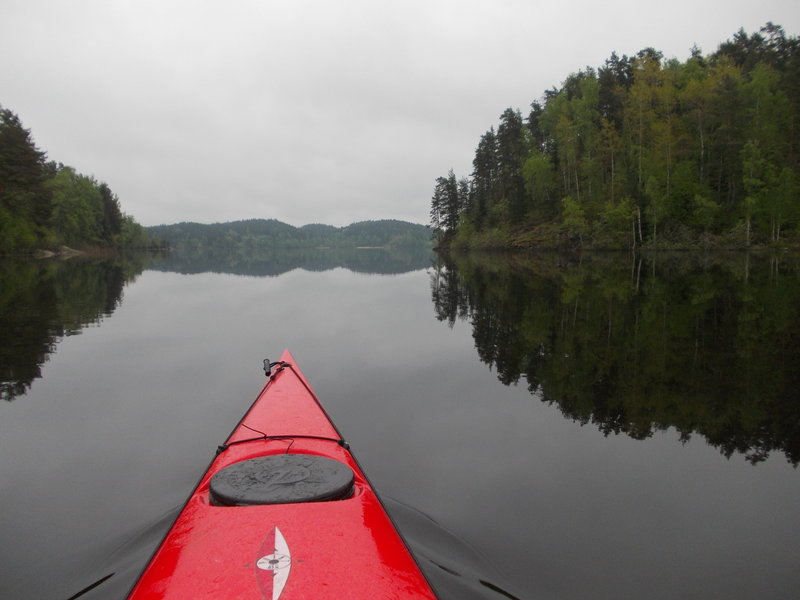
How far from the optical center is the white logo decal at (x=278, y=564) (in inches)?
82.9

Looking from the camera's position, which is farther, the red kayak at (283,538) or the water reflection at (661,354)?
the water reflection at (661,354)

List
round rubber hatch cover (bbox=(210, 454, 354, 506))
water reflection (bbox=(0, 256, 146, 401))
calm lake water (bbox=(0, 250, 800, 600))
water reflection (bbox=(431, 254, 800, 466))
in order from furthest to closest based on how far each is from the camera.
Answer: water reflection (bbox=(0, 256, 146, 401))
water reflection (bbox=(431, 254, 800, 466))
calm lake water (bbox=(0, 250, 800, 600))
round rubber hatch cover (bbox=(210, 454, 354, 506))

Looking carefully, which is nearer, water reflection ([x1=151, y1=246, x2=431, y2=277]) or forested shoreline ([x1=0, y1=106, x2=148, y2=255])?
water reflection ([x1=151, y1=246, x2=431, y2=277])

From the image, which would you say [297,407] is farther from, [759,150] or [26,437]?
[759,150]

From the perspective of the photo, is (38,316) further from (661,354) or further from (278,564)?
(661,354)

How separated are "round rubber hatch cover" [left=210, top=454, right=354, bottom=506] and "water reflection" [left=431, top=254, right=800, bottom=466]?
4246mm

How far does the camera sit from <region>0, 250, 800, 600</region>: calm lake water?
356 cm

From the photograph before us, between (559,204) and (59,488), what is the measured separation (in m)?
56.8

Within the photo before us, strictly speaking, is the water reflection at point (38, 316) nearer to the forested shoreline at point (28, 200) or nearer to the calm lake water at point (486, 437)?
the calm lake water at point (486, 437)

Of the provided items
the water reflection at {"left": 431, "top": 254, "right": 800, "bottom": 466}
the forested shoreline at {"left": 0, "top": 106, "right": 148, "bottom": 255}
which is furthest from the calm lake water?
the forested shoreline at {"left": 0, "top": 106, "right": 148, "bottom": 255}

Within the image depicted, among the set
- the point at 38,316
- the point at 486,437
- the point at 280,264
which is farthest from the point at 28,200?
the point at 486,437

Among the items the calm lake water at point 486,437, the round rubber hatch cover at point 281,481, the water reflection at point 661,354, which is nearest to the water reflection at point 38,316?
the calm lake water at point 486,437

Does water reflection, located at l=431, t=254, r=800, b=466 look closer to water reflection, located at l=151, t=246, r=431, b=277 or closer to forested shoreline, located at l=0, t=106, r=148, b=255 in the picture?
water reflection, located at l=151, t=246, r=431, b=277

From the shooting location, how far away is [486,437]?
5.98m
